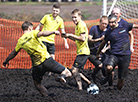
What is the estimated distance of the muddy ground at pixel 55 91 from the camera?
263 inches

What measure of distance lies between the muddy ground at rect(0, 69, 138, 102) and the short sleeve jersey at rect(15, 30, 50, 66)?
105 cm

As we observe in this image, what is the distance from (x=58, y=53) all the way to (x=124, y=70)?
4563mm

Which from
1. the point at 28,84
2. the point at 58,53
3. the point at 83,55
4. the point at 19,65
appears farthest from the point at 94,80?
the point at 19,65

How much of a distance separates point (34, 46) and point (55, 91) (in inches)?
77.1

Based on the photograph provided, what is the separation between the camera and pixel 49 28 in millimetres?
9352

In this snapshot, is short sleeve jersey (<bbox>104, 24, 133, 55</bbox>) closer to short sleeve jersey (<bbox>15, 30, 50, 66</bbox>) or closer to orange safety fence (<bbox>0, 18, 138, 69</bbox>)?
short sleeve jersey (<bbox>15, 30, 50, 66</bbox>)

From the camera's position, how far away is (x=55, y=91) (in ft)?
25.2

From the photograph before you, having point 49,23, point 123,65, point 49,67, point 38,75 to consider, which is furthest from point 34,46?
point 49,23

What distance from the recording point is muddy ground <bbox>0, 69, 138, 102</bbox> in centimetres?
667

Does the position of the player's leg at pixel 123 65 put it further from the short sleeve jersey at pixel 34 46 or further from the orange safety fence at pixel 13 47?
the orange safety fence at pixel 13 47

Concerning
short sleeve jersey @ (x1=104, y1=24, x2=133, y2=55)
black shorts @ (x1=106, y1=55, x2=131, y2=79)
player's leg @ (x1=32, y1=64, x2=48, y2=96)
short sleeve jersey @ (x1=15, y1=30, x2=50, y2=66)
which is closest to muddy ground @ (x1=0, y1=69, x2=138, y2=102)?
player's leg @ (x1=32, y1=64, x2=48, y2=96)

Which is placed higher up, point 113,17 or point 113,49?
point 113,17

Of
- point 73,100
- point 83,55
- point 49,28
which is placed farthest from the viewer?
point 49,28

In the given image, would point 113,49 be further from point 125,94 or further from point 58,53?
point 58,53
